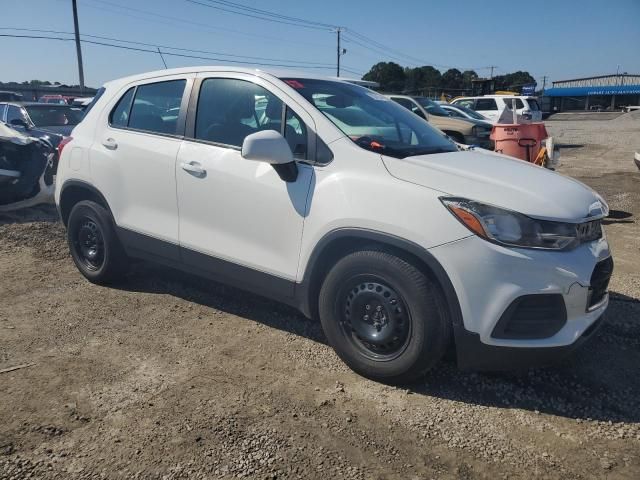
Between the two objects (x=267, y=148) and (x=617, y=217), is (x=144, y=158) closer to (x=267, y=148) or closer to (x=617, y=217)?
(x=267, y=148)

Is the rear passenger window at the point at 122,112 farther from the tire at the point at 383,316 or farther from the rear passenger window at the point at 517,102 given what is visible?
the rear passenger window at the point at 517,102

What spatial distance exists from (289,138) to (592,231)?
189 centimetres

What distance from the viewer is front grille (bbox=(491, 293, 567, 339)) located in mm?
2674

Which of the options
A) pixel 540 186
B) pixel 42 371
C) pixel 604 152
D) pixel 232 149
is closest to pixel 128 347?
pixel 42 371

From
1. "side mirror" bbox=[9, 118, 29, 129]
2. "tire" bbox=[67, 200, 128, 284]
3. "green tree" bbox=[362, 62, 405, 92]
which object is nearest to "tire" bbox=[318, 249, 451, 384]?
"tire" bbox=[67, 200, 128, 284]

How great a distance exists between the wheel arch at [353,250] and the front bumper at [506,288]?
0.15 ft

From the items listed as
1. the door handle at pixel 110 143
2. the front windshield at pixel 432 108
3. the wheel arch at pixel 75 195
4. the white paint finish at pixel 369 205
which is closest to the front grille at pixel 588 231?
the white paint finish at pixel 369 205

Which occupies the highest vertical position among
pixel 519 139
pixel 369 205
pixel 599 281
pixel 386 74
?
pixel 386 74

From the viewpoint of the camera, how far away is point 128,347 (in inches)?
142

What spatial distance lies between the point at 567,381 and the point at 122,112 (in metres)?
3.86

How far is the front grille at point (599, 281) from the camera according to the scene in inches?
111

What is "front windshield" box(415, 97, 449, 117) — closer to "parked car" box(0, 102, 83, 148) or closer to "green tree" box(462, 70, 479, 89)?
"parked car" box(0, 102, 83, 148)

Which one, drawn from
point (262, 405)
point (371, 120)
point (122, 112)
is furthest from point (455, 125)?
point (262, 405)

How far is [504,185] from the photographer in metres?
2.88
